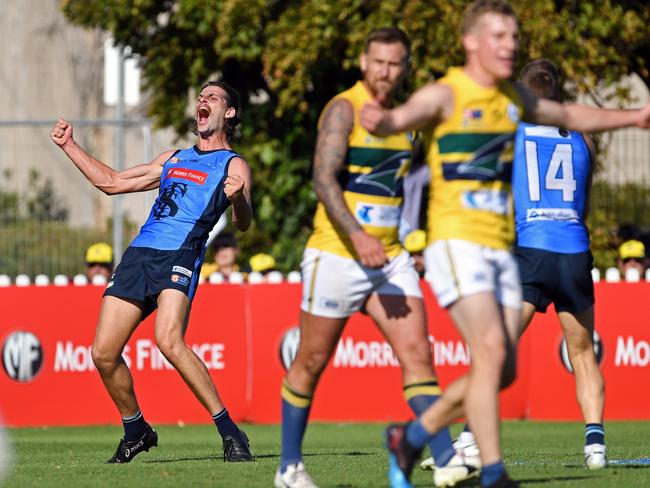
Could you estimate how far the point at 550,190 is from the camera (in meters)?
8.23

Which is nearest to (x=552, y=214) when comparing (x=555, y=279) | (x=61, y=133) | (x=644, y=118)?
(x=555, y=279)

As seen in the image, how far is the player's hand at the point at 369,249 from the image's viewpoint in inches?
250

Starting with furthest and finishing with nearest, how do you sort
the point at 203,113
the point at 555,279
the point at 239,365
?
the point at 239,365 < the point at 203,113 < the point at 555,279

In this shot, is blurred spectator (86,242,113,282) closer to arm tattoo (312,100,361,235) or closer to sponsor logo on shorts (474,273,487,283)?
arm tattoo (312,100,361,235)

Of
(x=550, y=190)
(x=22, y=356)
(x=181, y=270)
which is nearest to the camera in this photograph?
(x=550, y=190)

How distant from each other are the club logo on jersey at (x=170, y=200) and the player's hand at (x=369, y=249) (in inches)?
105

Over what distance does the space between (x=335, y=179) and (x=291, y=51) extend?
11.7m

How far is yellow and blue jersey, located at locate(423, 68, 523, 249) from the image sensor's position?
6.20 m

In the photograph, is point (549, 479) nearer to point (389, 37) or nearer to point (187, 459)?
point (389, 37)

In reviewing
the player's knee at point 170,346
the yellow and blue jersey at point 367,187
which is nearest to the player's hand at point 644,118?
the yellow and blue jersey at point 367,187

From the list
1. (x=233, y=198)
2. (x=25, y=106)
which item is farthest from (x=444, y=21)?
(x=25, y=106)

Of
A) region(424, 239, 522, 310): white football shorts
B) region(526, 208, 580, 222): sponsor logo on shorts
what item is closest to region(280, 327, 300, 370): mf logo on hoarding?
region(526, 208, 580, 222): sponsor logo on shorts

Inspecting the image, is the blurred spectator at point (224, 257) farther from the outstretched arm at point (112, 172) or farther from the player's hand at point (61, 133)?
the player's hand at point (61, 133)

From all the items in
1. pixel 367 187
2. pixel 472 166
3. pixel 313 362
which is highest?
pixel 472 166
